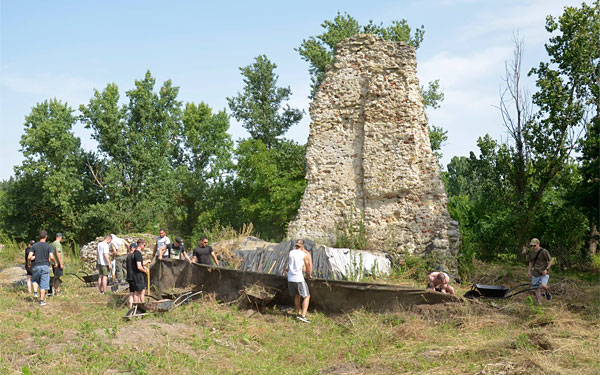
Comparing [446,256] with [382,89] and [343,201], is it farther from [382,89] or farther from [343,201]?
[382,89]

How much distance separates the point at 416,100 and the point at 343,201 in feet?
11.3

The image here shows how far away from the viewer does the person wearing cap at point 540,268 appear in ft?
34.5

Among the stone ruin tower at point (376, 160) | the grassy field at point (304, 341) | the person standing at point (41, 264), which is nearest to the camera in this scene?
the grassy field at point (304, 341)

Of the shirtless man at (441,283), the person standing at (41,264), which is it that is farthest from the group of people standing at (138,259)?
the shirtless man at (441,283)

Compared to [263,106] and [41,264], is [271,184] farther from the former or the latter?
[41,264]

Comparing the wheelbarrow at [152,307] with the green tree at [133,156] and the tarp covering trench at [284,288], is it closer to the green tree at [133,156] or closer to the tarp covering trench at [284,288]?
the tarp covering trench at [284,288]

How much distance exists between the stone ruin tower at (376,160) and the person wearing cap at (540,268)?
2.43 meters


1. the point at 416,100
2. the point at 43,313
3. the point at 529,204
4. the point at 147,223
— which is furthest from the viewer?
the point at 147,223

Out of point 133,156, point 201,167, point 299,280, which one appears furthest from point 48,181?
point 299,280

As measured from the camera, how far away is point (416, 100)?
14.3 m

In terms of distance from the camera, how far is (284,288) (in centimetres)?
1017

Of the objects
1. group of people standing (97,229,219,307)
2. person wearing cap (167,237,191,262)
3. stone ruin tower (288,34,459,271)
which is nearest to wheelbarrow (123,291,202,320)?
group of people standing (97,229,219,307)

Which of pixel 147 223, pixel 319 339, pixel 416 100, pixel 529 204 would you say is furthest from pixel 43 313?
pixel 147 223

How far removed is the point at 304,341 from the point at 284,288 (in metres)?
1.81
